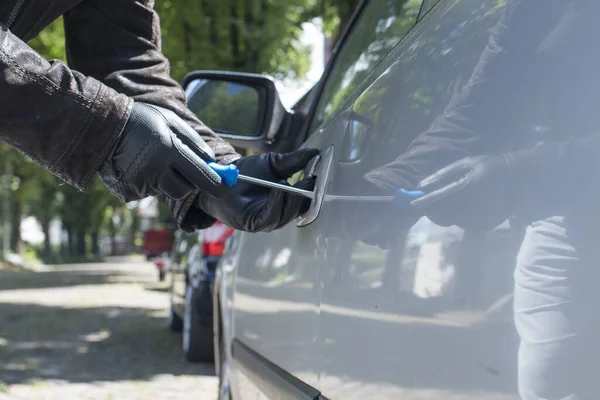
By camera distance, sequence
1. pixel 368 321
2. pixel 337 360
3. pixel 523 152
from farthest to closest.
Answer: pixel 337 360
pixel 368 321
pixel 523 152

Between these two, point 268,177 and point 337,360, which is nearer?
point 337,360

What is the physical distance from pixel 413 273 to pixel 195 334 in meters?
5.27

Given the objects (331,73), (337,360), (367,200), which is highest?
(331,73)

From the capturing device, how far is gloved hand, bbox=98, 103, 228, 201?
1.49 meters

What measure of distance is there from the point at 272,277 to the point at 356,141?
2.33 ft

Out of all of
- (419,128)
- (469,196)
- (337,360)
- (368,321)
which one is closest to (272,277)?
(337,360)

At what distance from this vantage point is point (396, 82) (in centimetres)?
145

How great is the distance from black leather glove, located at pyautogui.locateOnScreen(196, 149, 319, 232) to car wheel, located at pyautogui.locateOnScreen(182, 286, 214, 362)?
14.6ft

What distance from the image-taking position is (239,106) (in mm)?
2699

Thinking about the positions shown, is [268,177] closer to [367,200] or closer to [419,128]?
[367,200]

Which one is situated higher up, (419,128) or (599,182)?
(419,128)

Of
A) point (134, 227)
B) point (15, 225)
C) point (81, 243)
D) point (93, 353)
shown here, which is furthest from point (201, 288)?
point (134, 227)

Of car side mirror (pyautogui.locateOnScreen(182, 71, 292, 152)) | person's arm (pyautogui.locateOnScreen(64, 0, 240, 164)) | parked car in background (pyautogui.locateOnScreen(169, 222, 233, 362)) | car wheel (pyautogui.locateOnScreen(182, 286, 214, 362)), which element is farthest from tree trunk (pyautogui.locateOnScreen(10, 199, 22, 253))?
person's arm (pyautogui.locateOnScreen(64, 0, 240, 164))

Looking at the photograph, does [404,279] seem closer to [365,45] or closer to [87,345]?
[365,45]
